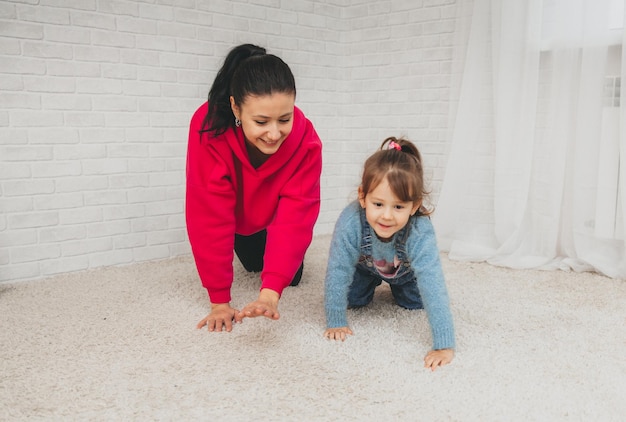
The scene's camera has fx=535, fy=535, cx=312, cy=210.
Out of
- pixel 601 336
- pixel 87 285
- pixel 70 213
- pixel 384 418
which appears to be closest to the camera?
pixel 384 418

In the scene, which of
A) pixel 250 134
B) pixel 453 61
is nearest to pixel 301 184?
pixel 250 134

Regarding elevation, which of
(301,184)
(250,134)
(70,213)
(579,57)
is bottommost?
(70,213)

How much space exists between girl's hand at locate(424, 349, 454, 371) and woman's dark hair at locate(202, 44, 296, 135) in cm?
74

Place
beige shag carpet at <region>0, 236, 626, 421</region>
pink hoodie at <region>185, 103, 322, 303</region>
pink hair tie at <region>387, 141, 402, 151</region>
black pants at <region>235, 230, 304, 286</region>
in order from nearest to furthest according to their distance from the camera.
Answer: beige shag carpet at <region>0, 236, 626, 421</region> < pink hair tie at <region>387, 141, 402, 151</region> < pink hoodie at <region>185, 103, 322, 303</region> < black pants at <region>235, 230, 304, 286</region>

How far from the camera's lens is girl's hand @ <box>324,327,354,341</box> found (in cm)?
147

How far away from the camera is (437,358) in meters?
1.32

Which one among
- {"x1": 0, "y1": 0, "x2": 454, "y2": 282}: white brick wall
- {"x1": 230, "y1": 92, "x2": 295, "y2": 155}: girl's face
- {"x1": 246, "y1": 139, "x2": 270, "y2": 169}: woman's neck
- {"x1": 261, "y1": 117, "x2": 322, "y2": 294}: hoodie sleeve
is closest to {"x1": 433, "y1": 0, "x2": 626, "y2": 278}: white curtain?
{"x1": 0, "y1": 0, "x2": 454, "y2": 282}: white brick wall

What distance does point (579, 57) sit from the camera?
205 centimetres

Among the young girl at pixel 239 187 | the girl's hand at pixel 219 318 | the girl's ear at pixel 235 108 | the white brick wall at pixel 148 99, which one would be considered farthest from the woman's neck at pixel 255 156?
the white brick wall at pixel 148 99

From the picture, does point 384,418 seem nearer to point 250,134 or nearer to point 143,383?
point 143,383

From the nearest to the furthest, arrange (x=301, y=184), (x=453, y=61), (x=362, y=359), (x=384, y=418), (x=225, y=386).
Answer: (x=384, y=418), (x=225, y=386), (x=362, y=359), (x=301, y=184), (x=453, y=61)

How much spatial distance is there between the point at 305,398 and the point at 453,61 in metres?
1.72

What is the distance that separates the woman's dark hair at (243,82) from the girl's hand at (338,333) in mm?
634

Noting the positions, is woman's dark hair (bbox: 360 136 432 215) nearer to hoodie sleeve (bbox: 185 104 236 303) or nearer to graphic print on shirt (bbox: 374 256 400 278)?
graphic print on shirt (bbox: 374 256 400 278)
